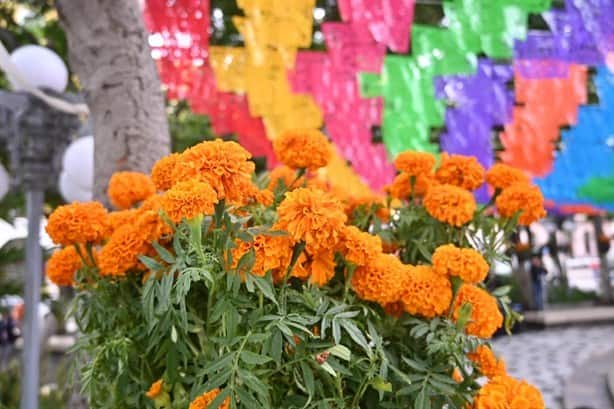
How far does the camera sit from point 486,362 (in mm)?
1236

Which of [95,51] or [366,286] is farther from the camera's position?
[95,51]

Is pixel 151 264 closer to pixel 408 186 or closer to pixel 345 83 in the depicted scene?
pixel 408 186

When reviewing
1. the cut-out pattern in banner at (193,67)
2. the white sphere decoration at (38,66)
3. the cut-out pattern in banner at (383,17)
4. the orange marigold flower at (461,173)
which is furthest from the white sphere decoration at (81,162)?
the orange marigold flower at (461,173)

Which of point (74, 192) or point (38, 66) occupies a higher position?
point (38, 66)

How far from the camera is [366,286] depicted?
41.9 inches

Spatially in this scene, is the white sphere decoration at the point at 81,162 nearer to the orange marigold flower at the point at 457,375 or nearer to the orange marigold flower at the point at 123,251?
the orange marigold flower at the point at 123,251

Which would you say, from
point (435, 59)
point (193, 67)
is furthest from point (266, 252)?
point (435, 59)

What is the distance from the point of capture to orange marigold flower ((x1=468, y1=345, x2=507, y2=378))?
1.23m

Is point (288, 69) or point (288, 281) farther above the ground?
Result: point (288, 69)

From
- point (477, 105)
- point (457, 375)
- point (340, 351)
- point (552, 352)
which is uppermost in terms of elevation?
point (477, 105)

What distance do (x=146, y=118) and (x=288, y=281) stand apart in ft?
3.39

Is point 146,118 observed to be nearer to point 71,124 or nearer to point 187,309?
point 187,309

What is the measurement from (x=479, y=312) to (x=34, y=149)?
266cm

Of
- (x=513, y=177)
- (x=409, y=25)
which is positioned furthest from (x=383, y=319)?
(x=409, y=25)
